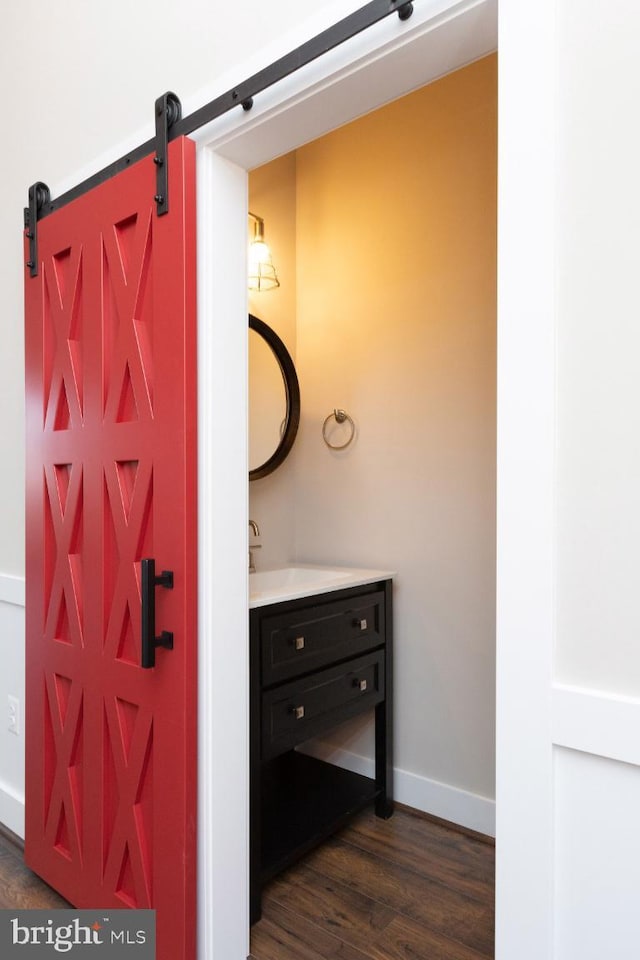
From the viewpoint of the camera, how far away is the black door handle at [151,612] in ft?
4.73

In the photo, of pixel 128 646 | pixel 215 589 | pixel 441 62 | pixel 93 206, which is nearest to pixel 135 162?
pixel 93 206

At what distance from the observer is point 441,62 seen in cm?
115

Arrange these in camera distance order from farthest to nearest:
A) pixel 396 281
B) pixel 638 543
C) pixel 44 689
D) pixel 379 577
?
1. pixel 396 281
2. pixel 379 577
3. pixel 44 689
4. pixel 638 543

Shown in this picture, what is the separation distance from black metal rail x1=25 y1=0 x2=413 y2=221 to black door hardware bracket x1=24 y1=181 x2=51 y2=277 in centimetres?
20

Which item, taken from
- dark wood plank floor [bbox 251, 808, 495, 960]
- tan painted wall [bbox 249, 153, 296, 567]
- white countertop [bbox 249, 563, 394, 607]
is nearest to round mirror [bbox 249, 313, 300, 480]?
tan painted wall [bbox 249, 153, 296, 567]

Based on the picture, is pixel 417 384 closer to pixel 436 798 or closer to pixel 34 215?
pixel 34 215

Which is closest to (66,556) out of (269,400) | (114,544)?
(114,544)

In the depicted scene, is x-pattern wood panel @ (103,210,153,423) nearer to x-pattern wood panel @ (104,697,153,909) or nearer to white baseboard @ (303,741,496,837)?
x-pattern wood panel @ (104,697,153,909)

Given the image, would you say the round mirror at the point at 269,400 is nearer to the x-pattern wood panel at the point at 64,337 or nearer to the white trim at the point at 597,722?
the x-pattern wood panel at the point at 64,337

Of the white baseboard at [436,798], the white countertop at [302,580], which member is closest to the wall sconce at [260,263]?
the white countertop at [302,580]

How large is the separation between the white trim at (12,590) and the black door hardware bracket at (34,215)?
100cm

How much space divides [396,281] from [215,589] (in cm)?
150

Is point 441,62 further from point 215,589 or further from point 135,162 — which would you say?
point 215,589

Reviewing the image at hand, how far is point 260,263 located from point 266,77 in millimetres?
1279
